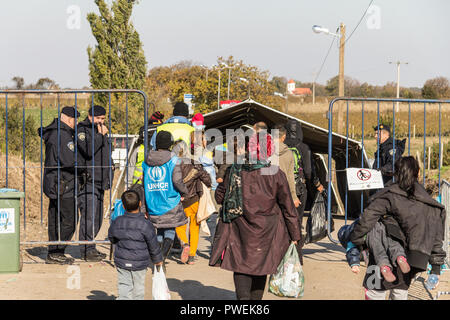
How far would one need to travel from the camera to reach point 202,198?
28.8 feet

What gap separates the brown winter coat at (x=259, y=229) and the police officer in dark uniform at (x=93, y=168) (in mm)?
3351

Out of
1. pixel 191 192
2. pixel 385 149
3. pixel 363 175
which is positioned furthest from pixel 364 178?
pixel 191 192

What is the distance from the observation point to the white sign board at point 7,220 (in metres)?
7.71

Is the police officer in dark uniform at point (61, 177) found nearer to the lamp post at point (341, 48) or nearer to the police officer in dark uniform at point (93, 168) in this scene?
the police officer in dark uniform at point (93, 168)

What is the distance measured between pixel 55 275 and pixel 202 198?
2.09m

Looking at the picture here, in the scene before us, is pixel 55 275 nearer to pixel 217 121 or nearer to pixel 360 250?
pixel 360 250

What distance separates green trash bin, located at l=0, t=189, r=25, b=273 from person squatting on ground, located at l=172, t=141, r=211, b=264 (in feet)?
6.33

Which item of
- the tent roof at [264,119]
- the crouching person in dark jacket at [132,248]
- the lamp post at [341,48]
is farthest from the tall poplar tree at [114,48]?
the crouching person in dark jacket at [132,248]

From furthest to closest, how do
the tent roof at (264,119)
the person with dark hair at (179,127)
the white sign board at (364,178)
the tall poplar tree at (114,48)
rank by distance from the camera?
the tall poplar tree at (114,48), the tent roof at (264,119), the person with dark hair at (179,127), the white sign board at (364,178)

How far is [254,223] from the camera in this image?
5383 millimetres

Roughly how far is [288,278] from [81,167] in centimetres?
387

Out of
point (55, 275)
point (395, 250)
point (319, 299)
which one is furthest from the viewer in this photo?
point (55, 275)

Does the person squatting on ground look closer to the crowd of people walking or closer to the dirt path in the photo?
the crowd of people walking
